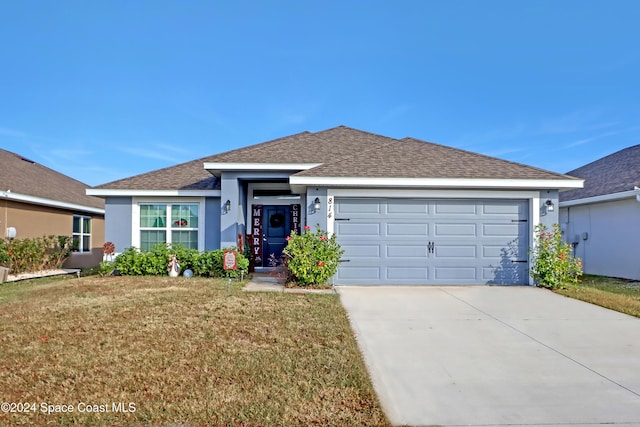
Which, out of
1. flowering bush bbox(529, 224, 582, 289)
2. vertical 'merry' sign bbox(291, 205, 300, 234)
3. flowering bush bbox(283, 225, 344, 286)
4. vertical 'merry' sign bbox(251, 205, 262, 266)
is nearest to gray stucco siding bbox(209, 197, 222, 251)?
vertical 'merry' sign bbox(251, 205, 262, 266)

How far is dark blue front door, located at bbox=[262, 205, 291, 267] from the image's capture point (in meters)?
12.0

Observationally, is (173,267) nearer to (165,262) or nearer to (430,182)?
(165,262)

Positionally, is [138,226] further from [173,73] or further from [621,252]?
[621,252]

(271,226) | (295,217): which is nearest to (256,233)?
(271,226)

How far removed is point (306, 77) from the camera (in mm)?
14586

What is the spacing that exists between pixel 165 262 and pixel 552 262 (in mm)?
9864

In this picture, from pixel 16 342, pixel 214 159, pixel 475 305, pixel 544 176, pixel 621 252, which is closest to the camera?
pixel 16 342

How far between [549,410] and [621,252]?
1087cm

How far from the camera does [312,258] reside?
27.6 ft

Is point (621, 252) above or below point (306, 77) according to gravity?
below

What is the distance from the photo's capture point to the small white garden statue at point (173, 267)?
9.93 metres

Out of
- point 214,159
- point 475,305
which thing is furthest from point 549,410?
point 214,159

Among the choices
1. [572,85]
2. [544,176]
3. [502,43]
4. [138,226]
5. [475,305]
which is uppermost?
[502,43]

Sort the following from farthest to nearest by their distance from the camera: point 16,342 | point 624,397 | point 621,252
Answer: point 621,252
point 16,342
point 624,397
